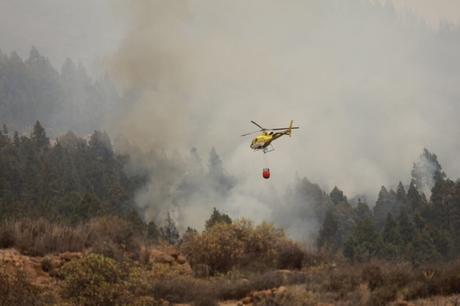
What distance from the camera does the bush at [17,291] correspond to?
32.4ft

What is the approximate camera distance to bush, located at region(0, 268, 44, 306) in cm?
989

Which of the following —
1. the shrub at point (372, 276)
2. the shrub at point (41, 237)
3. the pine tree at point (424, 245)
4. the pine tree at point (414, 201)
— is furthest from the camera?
the pine tree at point (414, 201)

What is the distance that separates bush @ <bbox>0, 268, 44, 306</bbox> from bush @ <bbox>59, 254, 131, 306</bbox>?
657mm

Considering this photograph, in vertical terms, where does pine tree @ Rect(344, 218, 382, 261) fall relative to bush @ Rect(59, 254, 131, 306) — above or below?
above

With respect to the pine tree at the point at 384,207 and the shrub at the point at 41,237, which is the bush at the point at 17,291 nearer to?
the shrub at the point at 41,237

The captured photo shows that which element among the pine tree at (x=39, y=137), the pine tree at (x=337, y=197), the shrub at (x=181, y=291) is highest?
the pine tree at (x=39, y=137)

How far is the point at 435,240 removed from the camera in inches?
3098

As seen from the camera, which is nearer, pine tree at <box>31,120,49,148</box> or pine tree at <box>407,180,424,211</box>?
pine tree at <box>407,180,424,211</box>

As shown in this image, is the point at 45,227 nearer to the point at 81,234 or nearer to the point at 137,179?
the point at 81,234

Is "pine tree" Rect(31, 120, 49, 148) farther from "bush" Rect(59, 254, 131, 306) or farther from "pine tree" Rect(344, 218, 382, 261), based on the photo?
"bush" Rect(59, 254, 131, 306)

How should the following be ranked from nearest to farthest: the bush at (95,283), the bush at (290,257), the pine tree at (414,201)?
the bush at (95,283) → the bush at (290,257) → the pine tree at (414,201)

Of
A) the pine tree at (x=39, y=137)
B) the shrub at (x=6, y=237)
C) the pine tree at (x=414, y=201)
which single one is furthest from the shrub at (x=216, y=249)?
the pine tree at (x=39, y=137)

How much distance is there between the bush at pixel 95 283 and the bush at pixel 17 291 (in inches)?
25.9

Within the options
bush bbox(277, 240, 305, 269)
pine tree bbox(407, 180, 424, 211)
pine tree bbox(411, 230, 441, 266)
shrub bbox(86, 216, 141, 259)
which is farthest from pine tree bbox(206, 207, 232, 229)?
pine tree bbox(407, 180, 424, 211)
